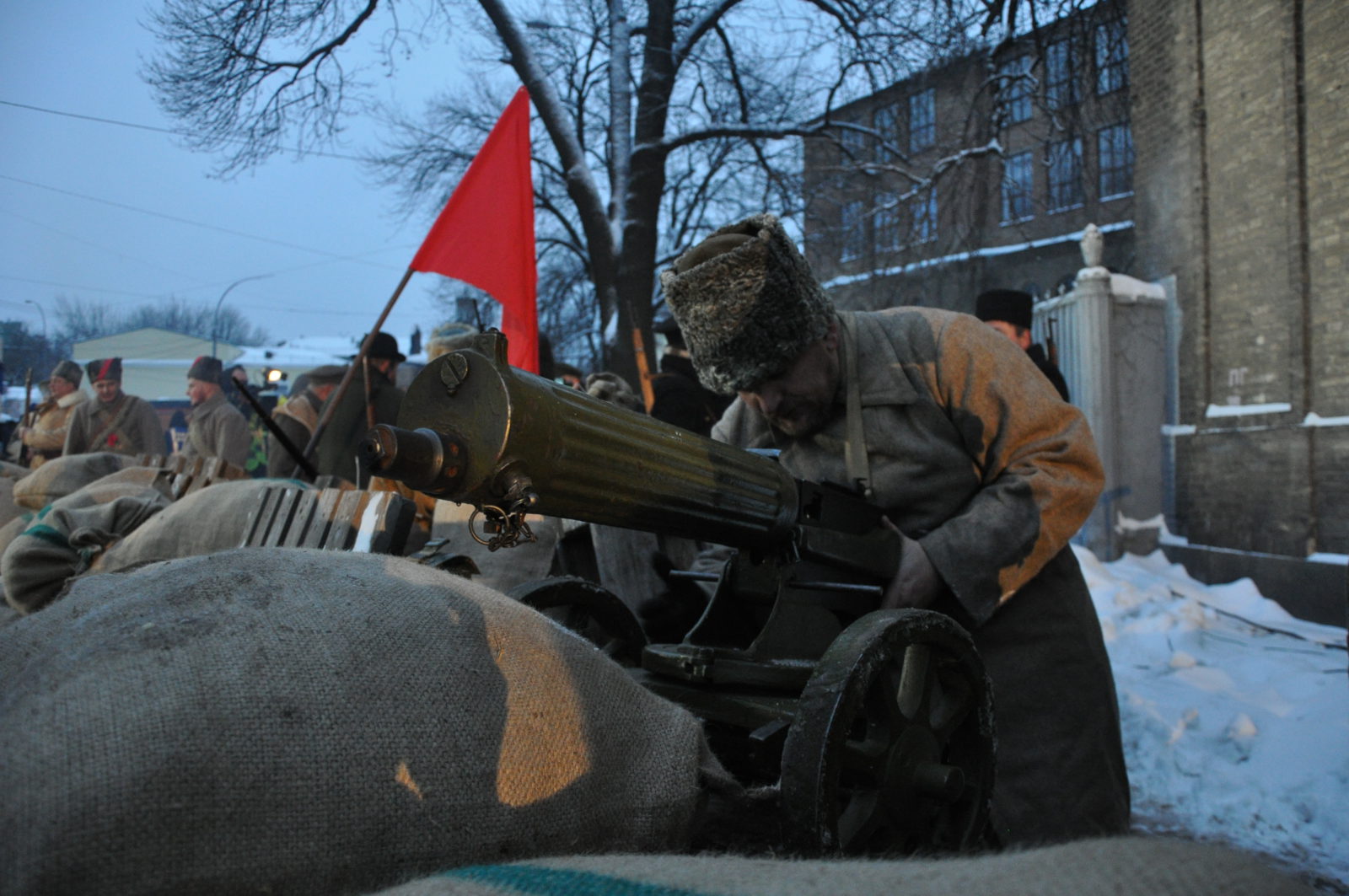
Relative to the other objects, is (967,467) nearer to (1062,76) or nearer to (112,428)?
(112,428)

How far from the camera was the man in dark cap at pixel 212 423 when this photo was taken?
A: 6371 mm

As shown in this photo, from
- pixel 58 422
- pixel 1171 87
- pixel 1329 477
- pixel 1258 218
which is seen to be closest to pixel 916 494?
pixel 1329 477

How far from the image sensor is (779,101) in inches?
527

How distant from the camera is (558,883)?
34.1 inches

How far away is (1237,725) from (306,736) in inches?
151

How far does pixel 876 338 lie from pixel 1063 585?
0.75 m

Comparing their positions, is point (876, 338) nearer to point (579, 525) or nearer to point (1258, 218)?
point (579, 525)

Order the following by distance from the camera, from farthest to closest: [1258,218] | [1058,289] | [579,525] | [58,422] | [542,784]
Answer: [1058,289] → [58,422] → [1258,218] → [579,525] → [542,784]

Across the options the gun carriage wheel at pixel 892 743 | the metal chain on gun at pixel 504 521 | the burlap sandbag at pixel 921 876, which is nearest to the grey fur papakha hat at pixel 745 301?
the gun carriage wheel at pixel 892 743

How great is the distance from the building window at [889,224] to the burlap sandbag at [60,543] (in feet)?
38.2

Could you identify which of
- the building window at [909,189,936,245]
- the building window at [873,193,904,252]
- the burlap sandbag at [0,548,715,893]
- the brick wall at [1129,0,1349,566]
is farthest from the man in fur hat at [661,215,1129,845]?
Answer: the building window at [873,193,904,252]

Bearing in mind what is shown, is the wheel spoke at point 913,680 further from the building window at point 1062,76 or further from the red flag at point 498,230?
the building window at point 1062,76

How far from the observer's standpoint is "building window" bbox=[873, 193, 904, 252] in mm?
13195

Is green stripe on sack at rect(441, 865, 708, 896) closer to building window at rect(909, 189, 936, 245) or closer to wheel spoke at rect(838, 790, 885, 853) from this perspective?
wheel spoke at rect(838, 790, 885, 853)
